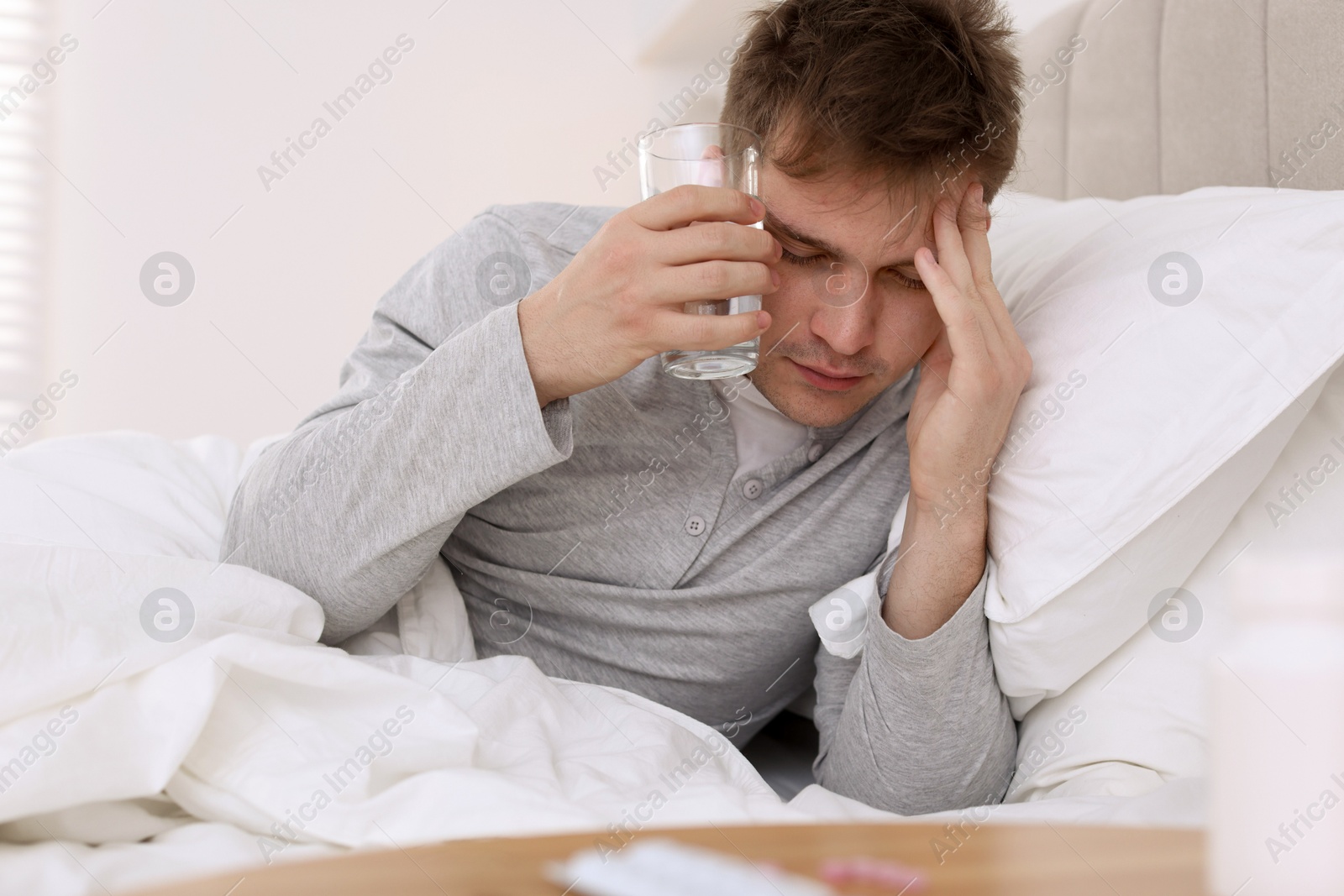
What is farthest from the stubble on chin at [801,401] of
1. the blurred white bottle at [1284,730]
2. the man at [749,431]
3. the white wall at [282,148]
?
the white wall at [282,148]

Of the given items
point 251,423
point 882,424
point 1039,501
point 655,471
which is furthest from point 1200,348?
point 251,423

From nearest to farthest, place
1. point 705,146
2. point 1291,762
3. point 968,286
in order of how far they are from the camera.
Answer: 1. point 1291,762
2. point 705,146
3. point 968,286

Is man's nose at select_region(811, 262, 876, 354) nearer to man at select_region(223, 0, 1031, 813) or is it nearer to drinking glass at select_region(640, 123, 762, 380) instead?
man at select_region(223, 0, 1031, 813)

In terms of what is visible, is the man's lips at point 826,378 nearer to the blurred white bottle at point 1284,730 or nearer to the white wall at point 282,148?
the blurred white bottle at point 1284,730

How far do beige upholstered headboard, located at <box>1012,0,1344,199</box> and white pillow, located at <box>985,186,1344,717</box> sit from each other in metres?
0.23

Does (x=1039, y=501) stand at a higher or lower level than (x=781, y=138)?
lower

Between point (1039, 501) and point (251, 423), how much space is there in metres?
2.31

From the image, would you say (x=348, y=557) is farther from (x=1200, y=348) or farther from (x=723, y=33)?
(x=723, y=33)

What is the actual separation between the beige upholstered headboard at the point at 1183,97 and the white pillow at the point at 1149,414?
229 mm

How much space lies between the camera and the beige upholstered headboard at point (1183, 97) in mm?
1110

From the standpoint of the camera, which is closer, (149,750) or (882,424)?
(149,750)

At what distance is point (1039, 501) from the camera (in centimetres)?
90

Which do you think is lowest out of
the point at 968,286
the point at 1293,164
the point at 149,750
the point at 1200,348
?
the point at 1293,164

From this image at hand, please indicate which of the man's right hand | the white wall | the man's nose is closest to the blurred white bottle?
the man's right hand
